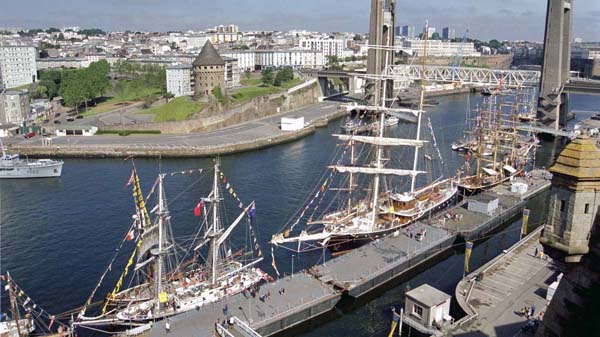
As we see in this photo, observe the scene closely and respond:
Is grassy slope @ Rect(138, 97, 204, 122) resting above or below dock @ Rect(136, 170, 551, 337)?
above

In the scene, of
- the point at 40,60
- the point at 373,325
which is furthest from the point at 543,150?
the point at 40,60

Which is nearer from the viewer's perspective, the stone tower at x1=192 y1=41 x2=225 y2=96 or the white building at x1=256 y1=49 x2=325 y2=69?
the stone tower at x1=192 y1=41 x2=225 y2=96

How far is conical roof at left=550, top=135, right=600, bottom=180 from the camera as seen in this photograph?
25.1ft

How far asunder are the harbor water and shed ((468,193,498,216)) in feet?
3.99

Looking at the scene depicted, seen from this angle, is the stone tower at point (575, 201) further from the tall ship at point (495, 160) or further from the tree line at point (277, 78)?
the tree line at point (277, 78)

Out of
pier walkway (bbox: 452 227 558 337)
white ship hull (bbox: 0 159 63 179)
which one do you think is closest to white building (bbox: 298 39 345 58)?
white ship hull (bbox: 0 159 63 179)

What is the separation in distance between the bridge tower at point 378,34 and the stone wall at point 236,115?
8.58 m

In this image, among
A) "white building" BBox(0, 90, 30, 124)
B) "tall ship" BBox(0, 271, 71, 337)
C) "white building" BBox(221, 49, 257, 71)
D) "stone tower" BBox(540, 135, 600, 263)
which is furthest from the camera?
"white building" BBox(221, 49, 257, 71)

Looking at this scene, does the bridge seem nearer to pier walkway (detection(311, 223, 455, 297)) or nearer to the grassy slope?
the grassy slope

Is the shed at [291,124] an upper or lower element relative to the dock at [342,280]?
upper

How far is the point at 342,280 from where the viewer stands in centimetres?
1753

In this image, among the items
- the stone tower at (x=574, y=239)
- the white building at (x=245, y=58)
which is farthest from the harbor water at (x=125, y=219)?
the white building at (x=245, y=58)

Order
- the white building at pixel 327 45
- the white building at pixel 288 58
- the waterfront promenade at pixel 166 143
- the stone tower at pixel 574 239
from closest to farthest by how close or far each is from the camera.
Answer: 1. the stone tower at pixel 574 239
2. the waterfront promenade at pixel 166 143
3. the white building at pixel 288 58
4. the white building at pixel 327 45

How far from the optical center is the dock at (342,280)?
15.2 metres
